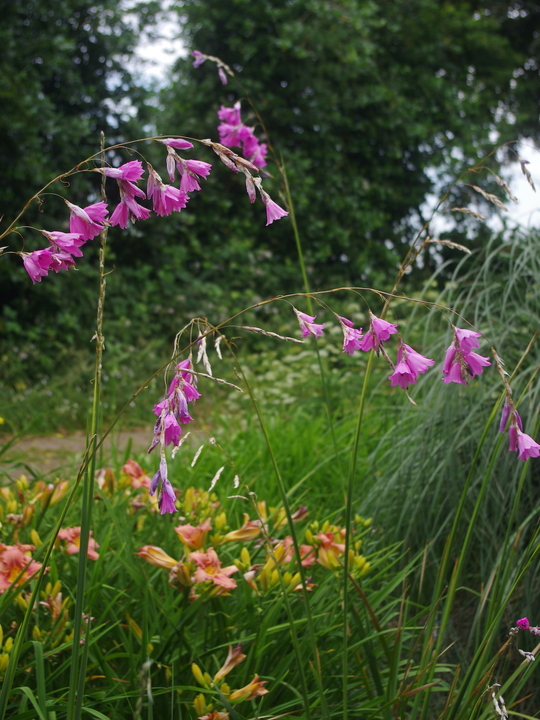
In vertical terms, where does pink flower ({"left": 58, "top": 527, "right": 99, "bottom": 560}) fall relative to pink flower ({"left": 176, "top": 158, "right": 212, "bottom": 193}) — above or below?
below

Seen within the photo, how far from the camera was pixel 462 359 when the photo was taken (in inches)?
32.9

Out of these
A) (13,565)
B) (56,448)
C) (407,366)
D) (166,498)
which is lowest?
(56,448)

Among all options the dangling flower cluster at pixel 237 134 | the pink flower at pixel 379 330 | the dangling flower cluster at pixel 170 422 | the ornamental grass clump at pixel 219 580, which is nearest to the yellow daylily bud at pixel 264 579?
the ornamental grass clump at pixel 219 580

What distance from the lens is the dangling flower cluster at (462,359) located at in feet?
2.74

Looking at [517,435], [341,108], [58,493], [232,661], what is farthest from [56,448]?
[341,108]

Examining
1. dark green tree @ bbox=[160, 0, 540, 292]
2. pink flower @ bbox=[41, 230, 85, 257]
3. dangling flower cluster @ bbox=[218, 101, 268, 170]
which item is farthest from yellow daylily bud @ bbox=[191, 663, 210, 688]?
dark green tree @ bbox=[160, 0, 540, 292]

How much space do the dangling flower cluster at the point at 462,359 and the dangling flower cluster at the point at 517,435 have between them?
0.20 ft

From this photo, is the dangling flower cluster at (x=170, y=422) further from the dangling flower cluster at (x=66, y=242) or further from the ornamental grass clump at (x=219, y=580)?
the dangling flower cluster at (x=66, y=242)

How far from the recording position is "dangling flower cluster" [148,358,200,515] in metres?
0.78

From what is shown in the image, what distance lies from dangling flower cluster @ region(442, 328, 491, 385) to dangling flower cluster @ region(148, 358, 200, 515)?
33 cm

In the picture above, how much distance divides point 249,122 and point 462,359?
6.80 m

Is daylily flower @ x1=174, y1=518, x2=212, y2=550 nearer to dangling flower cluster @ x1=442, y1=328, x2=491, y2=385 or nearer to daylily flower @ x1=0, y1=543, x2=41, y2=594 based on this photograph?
daylily flower @ x1=0, y1=543, x2=41, y2=594

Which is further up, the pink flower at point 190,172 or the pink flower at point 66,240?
the pink flower at point 190,172

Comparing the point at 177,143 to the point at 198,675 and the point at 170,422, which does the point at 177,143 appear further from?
the point at 198,675
